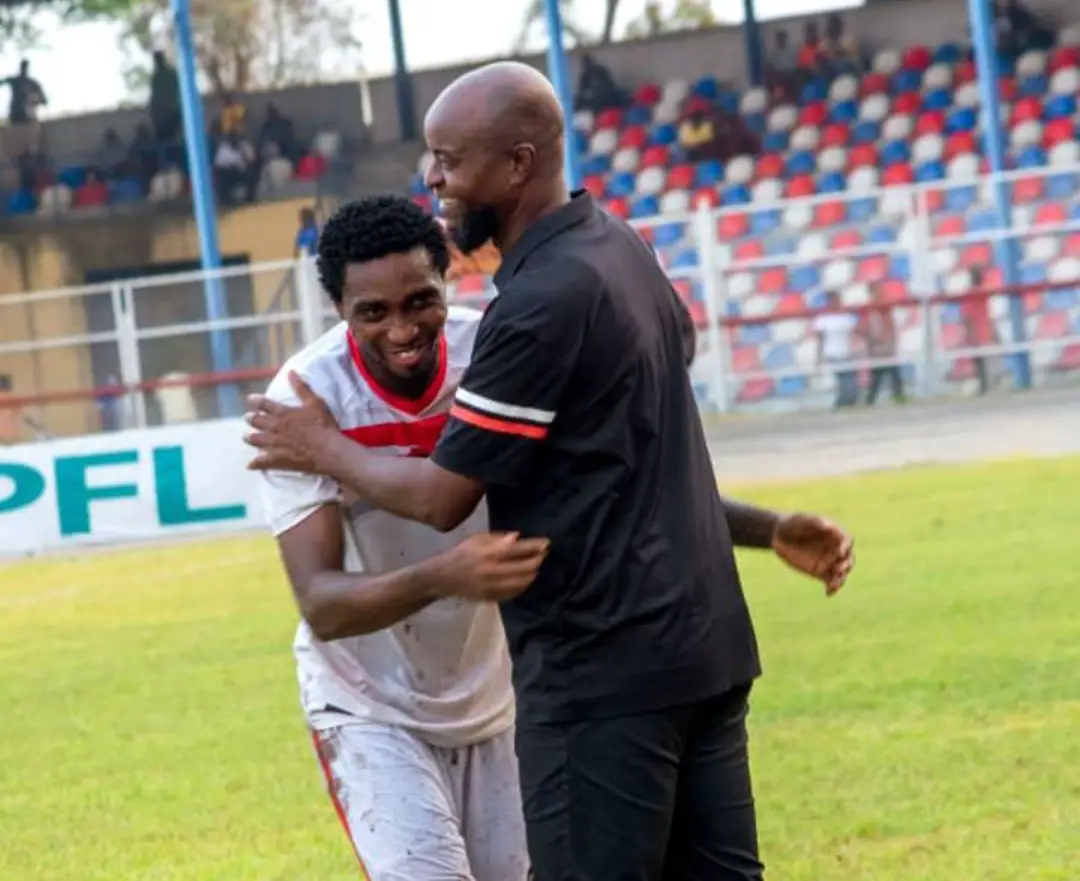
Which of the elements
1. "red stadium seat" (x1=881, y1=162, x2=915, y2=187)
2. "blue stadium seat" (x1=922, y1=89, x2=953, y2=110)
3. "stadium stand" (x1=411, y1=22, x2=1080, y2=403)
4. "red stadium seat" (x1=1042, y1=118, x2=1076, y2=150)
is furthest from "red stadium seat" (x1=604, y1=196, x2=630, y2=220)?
"red stadium seat" (x1=1042, y1=118, x2=1076, y2=150)

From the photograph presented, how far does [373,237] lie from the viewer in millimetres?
5051

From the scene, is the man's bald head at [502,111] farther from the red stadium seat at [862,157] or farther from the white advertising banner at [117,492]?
the red stadium seat at [862,157]

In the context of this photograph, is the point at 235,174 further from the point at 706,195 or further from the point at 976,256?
the point at 976,256

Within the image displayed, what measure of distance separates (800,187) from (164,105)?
10434 mm

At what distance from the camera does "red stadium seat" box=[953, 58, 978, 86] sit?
33.2 m

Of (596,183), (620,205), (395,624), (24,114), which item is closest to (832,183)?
(620,205)

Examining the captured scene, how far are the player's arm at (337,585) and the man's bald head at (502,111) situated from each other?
759mm

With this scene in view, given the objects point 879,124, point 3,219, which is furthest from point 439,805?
point 3,219

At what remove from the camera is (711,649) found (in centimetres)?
431

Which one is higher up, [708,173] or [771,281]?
[708,173]

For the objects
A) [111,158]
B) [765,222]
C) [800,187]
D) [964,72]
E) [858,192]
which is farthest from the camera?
[111,158]

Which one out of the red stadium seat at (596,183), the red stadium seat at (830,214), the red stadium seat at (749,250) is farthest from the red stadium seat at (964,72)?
the red stadium seat at (749,250)

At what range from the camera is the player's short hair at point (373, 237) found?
505 cm

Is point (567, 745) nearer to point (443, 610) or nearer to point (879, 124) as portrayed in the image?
point (443, 610)
